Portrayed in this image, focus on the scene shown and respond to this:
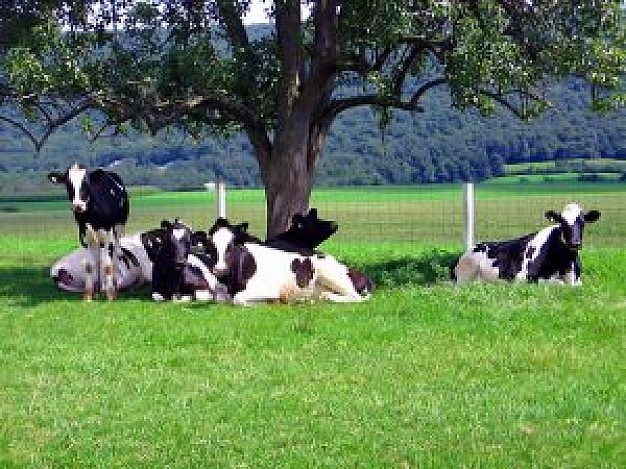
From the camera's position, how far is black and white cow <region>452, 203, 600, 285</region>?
17594 mm

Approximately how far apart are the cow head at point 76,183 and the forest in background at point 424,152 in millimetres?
60530

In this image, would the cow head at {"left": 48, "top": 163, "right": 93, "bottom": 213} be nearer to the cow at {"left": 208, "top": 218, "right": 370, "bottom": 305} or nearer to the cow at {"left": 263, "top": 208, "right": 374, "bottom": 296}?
the cow at {"left": 208, "top": 218, "right": 370, "bottom": 305}

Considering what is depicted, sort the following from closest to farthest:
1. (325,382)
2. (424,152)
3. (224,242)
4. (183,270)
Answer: (325,382) < (224,242) < (183,270) < (424,152)

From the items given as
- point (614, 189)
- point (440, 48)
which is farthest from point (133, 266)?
point (614, 189)

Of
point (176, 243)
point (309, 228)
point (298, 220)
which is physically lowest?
point (176, 243)

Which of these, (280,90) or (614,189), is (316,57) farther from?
(614,189)

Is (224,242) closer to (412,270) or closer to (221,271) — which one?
(221,271)

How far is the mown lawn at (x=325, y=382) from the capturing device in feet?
26.4

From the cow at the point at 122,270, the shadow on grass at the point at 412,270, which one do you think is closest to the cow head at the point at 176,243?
the cow at the point at 122,270

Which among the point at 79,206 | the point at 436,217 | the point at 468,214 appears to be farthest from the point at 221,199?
the point at 436,217

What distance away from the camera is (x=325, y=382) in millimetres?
10281

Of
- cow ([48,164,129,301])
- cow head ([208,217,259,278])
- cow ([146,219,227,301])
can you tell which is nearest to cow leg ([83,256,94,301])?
cow ([48,164,129,301])

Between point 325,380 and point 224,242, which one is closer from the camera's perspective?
point 325,380

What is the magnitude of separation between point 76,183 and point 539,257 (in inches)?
291
